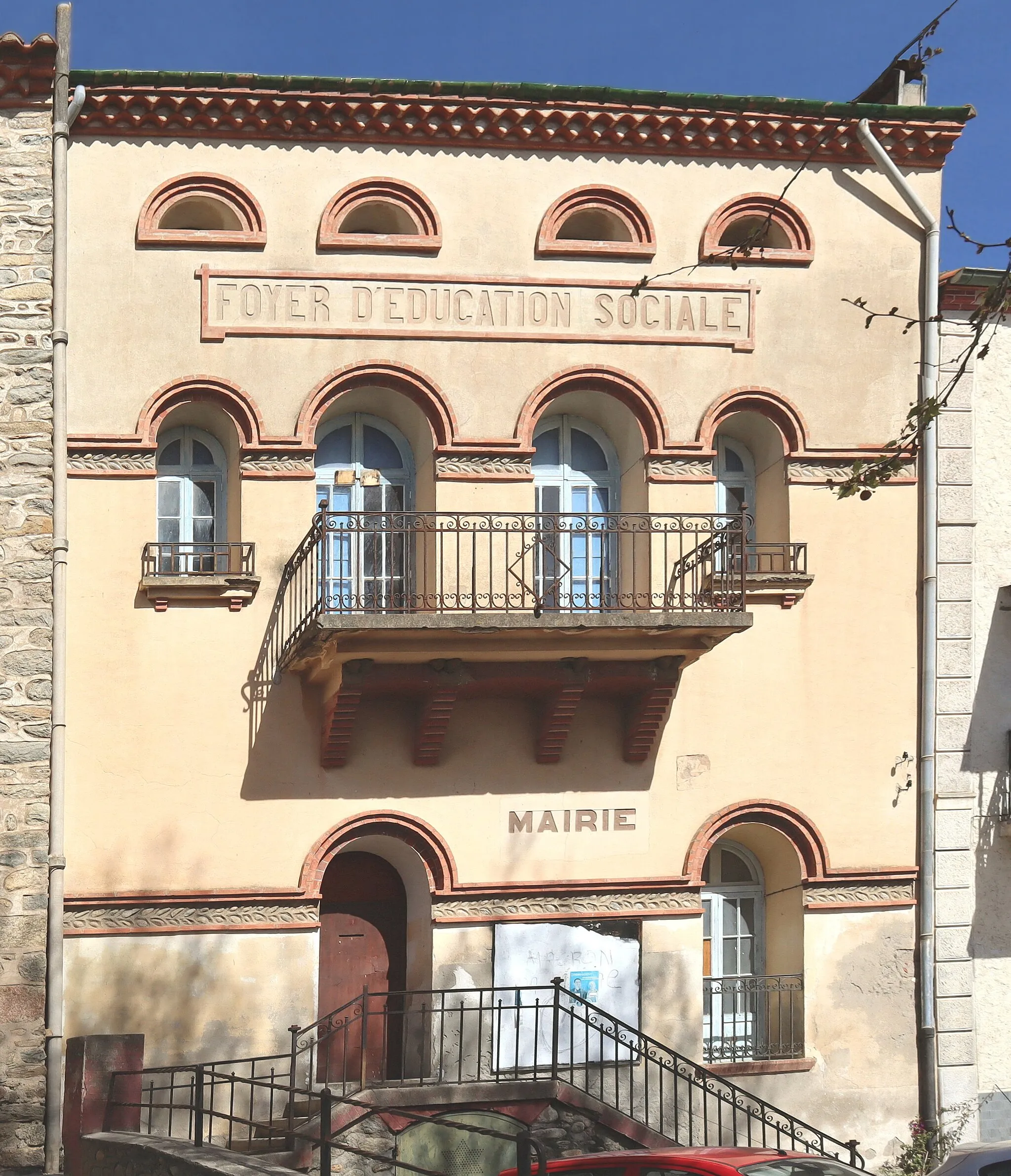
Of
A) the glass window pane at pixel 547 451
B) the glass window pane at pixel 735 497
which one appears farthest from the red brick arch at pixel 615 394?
the glass window pane at pixel 735 497

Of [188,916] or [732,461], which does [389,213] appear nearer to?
[732,461]

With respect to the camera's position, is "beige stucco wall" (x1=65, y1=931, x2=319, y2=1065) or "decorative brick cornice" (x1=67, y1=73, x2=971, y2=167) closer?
"beige stucco wall" (x1=65, y1=931, x2=319, y2=1065)

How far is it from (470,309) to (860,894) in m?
6.77

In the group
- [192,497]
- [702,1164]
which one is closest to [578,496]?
[192,497]

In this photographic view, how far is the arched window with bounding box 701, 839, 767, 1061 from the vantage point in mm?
16281

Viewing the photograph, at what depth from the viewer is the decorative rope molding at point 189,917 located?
14930 millimetres

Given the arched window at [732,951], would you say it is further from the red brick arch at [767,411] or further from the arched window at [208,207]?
the arched window at [208,207]

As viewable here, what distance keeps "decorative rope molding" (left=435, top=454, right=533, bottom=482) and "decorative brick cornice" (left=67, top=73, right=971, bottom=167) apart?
10.2 ft

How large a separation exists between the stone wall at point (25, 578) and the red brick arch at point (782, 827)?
6.06 metres

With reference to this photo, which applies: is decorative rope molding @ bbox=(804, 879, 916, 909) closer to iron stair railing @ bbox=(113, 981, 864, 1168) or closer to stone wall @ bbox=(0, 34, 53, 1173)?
iron stair railing @ bbox=(113, 981, 864, 1168)

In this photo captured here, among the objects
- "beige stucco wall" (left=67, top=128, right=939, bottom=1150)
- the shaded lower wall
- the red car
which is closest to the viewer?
the red car

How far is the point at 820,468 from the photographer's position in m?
16.5

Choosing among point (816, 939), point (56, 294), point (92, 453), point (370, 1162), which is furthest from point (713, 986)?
point (56, 294)

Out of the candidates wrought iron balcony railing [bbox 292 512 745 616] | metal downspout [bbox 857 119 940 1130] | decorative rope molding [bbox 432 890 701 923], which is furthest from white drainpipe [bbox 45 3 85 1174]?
metal downspout [bbox 857 119 940 1130]
